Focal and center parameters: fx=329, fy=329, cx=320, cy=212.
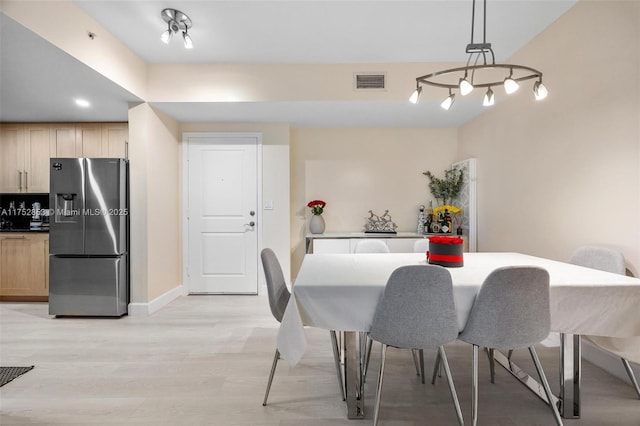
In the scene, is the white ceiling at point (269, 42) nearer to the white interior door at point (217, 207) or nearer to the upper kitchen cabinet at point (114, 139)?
the upper kitchen cabinet at point (114, 139)

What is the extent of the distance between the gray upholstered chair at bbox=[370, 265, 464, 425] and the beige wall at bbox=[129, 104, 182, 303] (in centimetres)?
291

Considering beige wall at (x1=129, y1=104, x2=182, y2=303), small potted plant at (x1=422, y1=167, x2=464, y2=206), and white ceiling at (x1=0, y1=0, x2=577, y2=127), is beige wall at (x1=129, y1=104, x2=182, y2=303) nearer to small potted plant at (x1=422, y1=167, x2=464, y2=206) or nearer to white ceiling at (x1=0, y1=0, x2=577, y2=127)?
white ceiling at (x1=0, y1=0, x2=577, y2=127)

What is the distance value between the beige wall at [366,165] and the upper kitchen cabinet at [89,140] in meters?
2.29

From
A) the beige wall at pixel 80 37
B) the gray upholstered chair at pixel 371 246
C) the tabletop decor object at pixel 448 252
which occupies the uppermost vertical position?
the beige wall at pixel 80 37

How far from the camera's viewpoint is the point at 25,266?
398 cm

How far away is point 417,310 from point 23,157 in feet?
17.2

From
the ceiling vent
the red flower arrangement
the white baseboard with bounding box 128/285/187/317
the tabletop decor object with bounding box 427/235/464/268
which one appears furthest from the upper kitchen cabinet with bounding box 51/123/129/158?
the tabletop decor object with bounding box 427/235/464/268

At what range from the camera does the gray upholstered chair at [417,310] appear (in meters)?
1.51

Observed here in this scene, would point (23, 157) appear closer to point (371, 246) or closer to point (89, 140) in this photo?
point (89, 140)

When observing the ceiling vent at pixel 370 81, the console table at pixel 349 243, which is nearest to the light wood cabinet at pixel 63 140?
the console table at pixel 349 243

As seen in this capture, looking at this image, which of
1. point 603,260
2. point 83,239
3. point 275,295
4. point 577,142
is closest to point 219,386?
point 275,295

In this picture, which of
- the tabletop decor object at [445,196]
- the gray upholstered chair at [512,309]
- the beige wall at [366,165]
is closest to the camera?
the gray upholstered chair at [512,309]

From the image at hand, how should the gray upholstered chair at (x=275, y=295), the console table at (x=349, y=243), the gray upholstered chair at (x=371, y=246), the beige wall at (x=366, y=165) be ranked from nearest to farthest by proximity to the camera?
the gray upholstered chair at (x=275, y=295), the gray upholstered chair at (x=371, y=246), the console table at (x=349, y=243), the beige wall at (x=366, y=165)

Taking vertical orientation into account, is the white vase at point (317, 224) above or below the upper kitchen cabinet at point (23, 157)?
below
